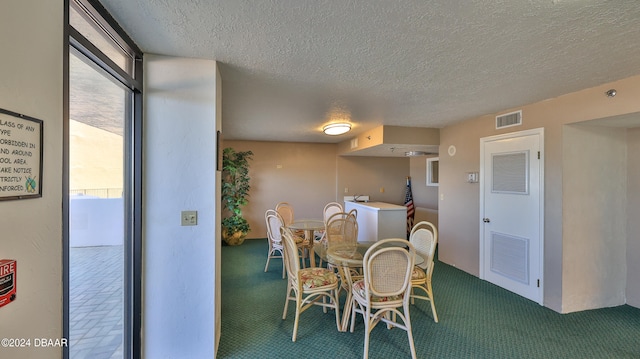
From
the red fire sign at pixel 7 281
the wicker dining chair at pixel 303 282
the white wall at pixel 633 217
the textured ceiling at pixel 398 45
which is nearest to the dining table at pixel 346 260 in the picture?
the wicker dining chair at pixel 303 282

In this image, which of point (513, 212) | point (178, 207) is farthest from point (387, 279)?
point (513, 212)

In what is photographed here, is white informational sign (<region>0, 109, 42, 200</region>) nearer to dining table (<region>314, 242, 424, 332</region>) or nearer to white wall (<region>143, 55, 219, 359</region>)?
white wall (<region>143, 55, 219, 359</region>)

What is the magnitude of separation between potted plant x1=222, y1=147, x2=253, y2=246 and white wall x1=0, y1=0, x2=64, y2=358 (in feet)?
14.4

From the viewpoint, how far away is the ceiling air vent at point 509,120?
11.0ft

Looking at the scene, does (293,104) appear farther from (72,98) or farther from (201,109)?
(72,98)

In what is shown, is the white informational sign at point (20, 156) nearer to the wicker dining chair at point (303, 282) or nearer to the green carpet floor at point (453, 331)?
the wicker dining chair at point (303, 282)

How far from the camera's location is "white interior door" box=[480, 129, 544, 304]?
3.16 m

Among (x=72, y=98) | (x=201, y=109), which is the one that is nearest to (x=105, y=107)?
(x=72, y=98)

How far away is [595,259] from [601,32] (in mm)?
2633

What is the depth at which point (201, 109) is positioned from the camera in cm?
209

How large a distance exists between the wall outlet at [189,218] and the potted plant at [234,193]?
3.53m

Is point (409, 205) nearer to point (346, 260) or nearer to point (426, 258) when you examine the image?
point (426, 258)

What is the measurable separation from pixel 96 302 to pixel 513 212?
4.19m

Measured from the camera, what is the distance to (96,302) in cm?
171
